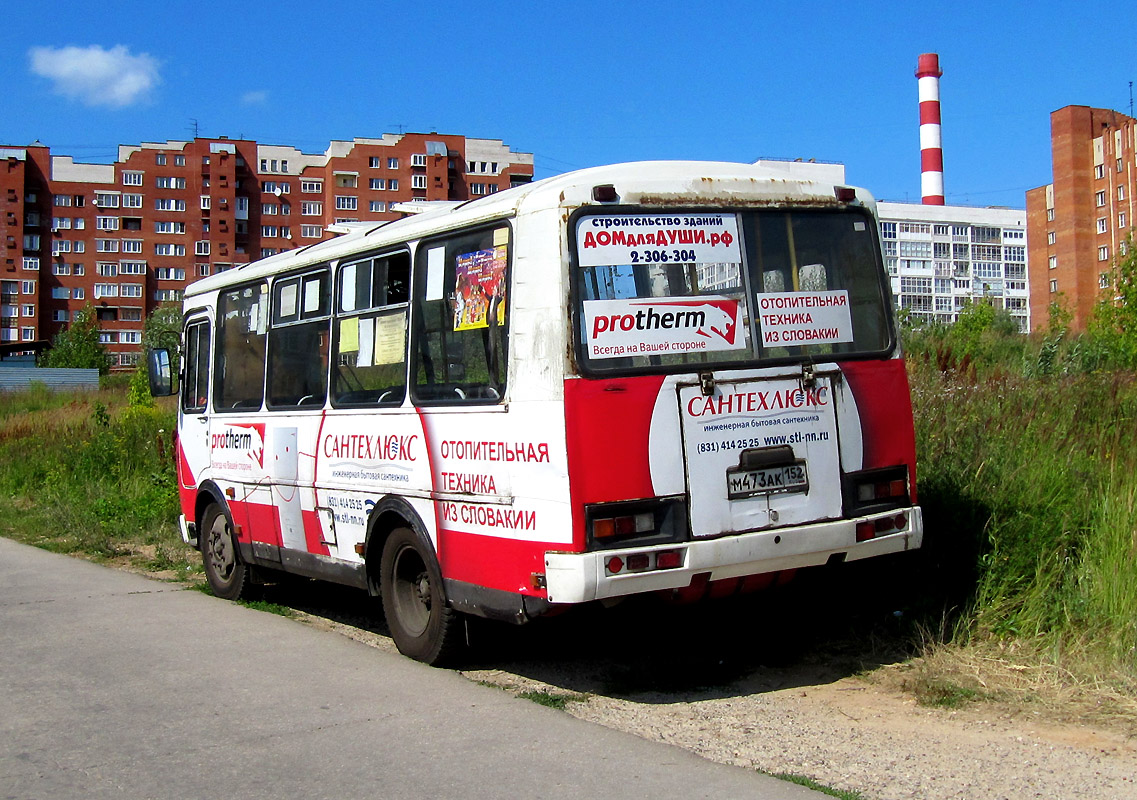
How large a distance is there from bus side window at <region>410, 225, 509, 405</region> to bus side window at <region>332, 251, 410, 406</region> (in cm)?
21

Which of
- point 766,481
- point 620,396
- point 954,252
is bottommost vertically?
point 766,481

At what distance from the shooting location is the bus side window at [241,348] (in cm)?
919

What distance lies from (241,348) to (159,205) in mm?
104088

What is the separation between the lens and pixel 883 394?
6.66 metres

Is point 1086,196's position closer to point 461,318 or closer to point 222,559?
point 222,559

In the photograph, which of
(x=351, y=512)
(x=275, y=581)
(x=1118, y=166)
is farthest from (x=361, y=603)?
(x=1118, y=166)

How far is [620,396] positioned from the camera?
19.3 feet

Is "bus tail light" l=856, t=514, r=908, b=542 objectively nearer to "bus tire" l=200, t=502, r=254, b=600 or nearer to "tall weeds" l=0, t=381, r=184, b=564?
"bus tire" l=200, t=502, r=254, b=600

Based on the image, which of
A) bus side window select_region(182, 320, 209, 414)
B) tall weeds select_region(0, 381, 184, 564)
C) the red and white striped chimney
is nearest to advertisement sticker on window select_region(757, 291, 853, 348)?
bus side window select_region(182, 320, 209, 414)

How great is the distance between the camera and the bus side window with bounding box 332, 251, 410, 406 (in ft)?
23.7

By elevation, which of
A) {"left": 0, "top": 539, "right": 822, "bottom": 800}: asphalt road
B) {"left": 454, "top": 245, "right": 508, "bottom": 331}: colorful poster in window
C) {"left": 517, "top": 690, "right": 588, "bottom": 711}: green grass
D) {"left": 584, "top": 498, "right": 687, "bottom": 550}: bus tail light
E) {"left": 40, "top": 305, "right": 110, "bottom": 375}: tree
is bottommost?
{"left": 517, "top": 690, "right": 588, "bottom": 711}: green grass

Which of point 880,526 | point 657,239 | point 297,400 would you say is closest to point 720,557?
point 880,526

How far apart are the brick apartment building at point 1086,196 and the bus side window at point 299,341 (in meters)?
94.5

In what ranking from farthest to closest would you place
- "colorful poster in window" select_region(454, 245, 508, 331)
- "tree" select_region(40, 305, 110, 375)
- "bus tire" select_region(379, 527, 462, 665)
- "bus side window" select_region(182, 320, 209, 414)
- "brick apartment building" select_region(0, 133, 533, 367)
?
"brick apartment building" select_region(0, 133, 533, 367) → "tree" select_region(40, 305, 110, 375) → "bus side window" select_region(182, 320, 209, 414) → "bus tire" select_region(379, 527, 462, 665) → "colorful poster in window" select_region(454, 245, 508, 331)
